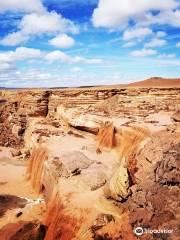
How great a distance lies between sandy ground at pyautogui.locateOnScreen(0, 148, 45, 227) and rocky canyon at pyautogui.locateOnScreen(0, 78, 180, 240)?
2.1 inches

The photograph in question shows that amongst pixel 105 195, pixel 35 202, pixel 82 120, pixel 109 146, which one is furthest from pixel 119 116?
pixel 105 195

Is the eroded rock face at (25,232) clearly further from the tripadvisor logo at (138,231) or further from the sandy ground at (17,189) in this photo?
the tripadvisor logo at (138,231)

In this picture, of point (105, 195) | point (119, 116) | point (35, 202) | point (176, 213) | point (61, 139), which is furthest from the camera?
point (119, 116)

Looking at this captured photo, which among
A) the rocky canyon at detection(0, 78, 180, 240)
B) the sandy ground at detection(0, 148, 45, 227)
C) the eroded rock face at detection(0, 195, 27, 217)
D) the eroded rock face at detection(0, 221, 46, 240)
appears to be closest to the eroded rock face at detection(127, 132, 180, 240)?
the rocky canyon at detection(0, 78, 180, 240)

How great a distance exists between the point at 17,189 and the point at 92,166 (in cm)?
609

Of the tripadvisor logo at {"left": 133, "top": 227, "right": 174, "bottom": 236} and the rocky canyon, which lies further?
the rocky canyon

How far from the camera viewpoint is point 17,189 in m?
21.4

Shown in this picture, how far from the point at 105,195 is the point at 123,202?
4.36ft

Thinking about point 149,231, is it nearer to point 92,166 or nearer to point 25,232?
point 25,232

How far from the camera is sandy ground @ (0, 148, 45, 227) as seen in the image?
1611cm

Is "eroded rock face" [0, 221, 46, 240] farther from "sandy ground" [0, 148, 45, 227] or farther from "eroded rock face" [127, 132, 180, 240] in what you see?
"eroded rock face" [127, 132, 180, 240]

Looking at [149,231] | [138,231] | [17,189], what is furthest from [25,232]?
[17,189]

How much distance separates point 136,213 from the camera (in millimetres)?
10234

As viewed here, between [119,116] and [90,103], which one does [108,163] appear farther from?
[90,103]
